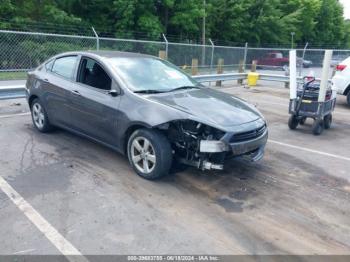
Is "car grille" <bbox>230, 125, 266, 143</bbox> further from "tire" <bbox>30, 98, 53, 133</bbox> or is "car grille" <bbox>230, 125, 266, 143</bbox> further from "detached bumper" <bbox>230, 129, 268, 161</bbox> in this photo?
"tire" <bbox>30, 98, 53, 133</bbox>

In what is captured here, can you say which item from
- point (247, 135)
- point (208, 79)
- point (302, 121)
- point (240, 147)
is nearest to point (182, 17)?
point (208, 79)

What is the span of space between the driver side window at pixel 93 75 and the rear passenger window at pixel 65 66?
0.24 metres

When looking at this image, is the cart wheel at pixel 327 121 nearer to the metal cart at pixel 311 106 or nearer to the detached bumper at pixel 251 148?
the metal cart at pixel 311 106

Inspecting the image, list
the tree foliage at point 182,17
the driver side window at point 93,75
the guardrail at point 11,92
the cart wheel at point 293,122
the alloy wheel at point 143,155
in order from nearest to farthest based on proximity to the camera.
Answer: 1. the alloy wheel at point 143,155
2. the driver side window at point 93,75
3. the cart wheel at point 293,122
4. the guardrail at point 11,92
5. the tree foliage at point 182,17

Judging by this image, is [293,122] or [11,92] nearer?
[293,122]

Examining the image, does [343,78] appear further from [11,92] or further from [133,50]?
[11,92]

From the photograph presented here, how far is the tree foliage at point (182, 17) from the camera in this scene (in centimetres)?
2386

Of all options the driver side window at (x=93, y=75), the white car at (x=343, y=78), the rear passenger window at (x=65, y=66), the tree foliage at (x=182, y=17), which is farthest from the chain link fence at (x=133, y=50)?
the tree foliage at (x=182, y=17)

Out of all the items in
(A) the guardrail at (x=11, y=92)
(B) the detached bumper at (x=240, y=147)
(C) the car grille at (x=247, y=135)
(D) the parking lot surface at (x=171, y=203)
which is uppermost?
(C) the car grille at (x=247, y=135)

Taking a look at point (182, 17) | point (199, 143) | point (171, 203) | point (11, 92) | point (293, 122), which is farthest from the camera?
point (182, 17)

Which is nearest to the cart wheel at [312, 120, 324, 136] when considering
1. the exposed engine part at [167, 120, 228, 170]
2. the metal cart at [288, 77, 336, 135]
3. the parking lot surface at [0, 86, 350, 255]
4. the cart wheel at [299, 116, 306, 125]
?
the metal cart at [288, 77, 336, 135]

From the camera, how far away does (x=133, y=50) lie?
13656mm

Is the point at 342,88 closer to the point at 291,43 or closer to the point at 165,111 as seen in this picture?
the point at 165,111

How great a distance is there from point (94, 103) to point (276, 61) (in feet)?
69.7
